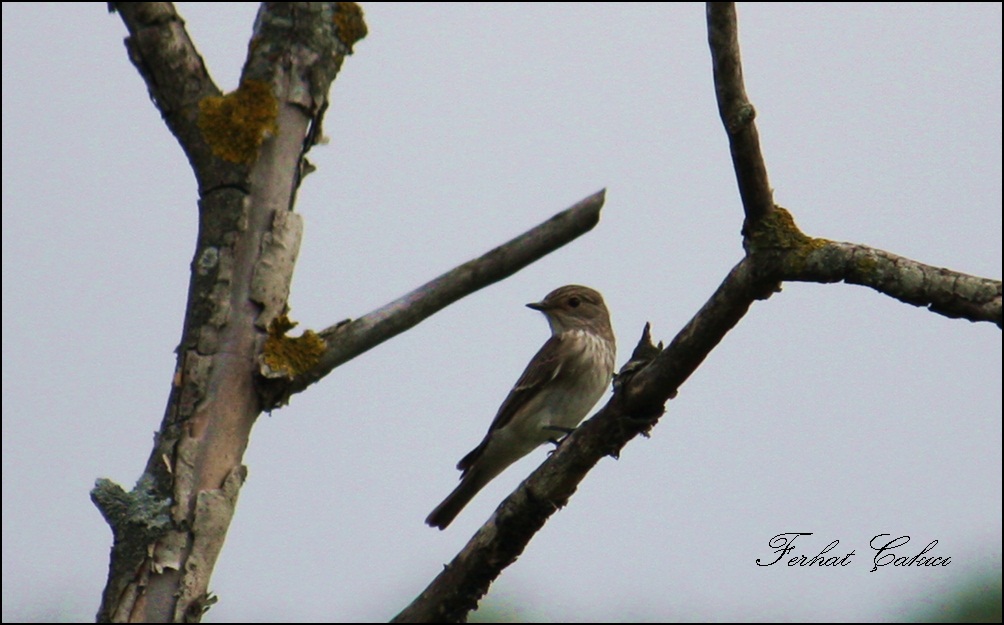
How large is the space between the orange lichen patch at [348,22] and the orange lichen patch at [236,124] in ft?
1.43

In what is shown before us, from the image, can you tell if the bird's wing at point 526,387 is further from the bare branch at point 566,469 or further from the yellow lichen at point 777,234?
the yellow lichen at point 777,234

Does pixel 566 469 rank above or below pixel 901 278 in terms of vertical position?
below

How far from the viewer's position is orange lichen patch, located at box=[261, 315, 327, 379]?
390cm

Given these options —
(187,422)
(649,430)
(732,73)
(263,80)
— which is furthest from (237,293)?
(732,73)

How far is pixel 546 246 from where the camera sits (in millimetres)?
3725

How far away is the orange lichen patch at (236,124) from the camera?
4004 mm

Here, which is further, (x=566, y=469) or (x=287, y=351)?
(x=287, y=351)

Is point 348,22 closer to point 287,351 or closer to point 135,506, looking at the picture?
point 287,351

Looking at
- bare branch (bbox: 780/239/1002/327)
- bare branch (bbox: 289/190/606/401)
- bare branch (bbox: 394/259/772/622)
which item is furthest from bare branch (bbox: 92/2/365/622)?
bare branch (bbox: 780/239/1002/327)

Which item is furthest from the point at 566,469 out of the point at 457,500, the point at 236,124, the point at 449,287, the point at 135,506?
the point at 457,500

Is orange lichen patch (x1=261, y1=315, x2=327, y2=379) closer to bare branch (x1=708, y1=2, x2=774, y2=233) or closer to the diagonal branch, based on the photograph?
the diagonal branch

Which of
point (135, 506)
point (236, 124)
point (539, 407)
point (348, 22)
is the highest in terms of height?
point (539, 407)

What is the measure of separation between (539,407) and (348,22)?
3.26 metres

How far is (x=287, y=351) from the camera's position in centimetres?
392
